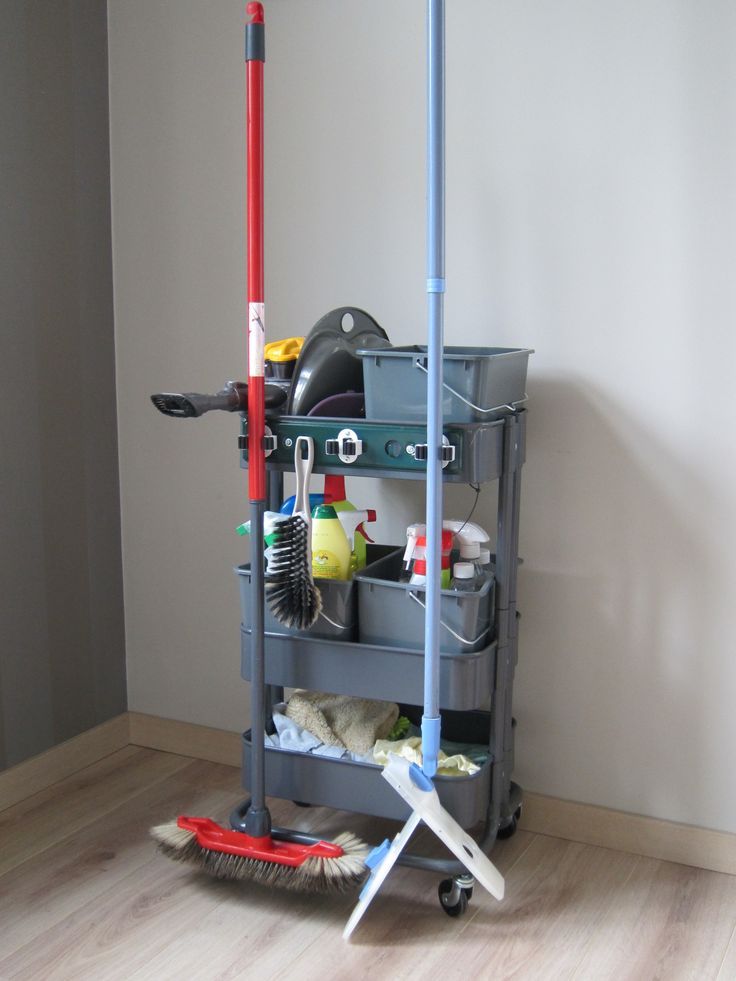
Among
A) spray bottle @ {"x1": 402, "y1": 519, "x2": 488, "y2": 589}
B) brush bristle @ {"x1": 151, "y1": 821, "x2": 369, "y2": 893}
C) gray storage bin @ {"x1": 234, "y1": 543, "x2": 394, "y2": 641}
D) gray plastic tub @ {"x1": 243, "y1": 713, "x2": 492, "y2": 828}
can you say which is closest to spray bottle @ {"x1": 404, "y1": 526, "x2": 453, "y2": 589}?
spray bottle @ {"x1": 402, "y1": 519, "x2": 488, "y2": 589}

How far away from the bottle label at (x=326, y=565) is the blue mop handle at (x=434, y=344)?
7.6 inches

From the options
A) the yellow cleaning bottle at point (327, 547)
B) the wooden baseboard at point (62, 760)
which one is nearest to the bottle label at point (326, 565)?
the yellow cleaning bottle at point (327, 547)

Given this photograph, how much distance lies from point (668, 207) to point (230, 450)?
980 mm

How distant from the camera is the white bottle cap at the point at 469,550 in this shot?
5.70 feet

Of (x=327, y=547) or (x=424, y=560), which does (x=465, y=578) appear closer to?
(x=424, y=560)

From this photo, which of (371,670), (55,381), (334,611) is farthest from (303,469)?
(55,381)

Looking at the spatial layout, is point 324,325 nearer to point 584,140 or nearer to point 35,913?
point 584,140

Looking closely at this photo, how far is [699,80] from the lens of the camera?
1684 millimetres

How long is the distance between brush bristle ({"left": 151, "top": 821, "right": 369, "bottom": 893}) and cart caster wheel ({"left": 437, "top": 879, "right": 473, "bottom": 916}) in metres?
0.13

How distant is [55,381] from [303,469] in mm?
718

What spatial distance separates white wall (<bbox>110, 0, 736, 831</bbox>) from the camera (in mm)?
1735

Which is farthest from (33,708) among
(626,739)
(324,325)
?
(626,739)

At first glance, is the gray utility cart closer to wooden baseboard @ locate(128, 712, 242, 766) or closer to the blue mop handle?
the blue mop handle

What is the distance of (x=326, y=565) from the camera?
1.72 meters
